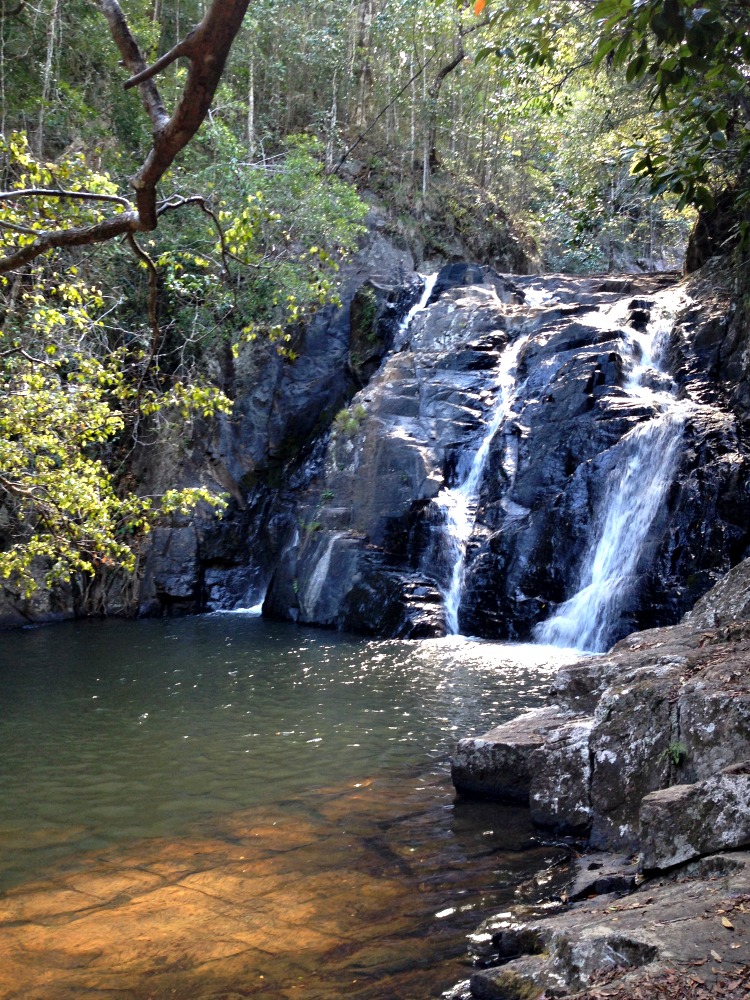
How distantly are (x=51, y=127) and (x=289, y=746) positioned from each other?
51.9 ft

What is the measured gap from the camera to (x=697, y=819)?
440 cm

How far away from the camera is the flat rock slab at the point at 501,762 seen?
280 inches

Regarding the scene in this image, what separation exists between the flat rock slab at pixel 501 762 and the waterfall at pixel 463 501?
7895mm

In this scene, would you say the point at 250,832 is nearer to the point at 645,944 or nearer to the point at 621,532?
the point at 645,944

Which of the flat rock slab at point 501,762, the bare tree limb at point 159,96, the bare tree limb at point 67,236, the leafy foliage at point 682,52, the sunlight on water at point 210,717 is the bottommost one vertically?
the sunlight on water at point 210,717

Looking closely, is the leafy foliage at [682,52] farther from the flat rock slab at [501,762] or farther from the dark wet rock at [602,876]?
the flat rock slab at [501,762]

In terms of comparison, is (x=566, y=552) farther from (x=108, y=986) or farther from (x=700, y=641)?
(x=108, y=986)

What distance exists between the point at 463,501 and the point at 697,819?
12.3 meters

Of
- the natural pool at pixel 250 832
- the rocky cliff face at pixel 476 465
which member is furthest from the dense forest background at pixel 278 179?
the natural pool at pixel 250 832

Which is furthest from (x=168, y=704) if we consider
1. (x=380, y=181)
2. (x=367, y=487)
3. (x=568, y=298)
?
(x=380, y=181)

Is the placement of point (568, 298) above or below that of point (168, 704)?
above

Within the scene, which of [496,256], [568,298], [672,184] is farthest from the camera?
[496,256]

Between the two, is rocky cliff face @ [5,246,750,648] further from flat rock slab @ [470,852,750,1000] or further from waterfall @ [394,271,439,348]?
flat rock slab @ [470,852,750,1000]

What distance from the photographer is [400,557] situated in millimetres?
16328
